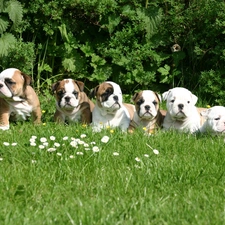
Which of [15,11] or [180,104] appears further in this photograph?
[15,11]

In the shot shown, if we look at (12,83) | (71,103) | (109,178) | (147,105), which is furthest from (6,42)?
(109,178)

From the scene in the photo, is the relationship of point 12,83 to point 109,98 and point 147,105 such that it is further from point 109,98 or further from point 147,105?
point 147,105

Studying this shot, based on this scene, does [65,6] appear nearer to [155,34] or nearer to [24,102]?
[155,34]

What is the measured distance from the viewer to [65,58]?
8.69m

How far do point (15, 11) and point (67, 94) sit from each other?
6.29ft

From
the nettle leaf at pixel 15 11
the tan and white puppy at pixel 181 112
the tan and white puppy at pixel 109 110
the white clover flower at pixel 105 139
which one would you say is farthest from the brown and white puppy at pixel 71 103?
the nettle leaf at pixel 15 11

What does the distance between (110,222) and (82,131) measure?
2.57 m

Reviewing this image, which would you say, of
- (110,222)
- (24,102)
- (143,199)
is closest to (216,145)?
(143,199)

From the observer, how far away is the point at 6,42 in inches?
318

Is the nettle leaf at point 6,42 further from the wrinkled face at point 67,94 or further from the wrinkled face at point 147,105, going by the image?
the wrinkled face at point 147,105

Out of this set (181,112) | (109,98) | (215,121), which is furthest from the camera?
(109,98)

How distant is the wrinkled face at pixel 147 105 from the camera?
6477mm

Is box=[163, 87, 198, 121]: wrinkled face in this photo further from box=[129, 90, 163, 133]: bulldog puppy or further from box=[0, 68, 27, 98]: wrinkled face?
box=[0, 68, 27, 98]: wrinkled face

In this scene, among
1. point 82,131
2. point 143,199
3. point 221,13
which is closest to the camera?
point 143,199
